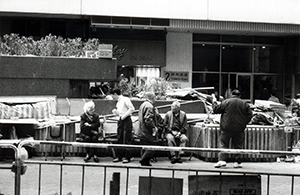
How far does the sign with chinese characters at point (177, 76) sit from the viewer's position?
78.0ft

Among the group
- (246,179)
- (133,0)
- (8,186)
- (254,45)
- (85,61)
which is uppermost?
(133,0)

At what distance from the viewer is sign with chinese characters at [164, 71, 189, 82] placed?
23.8 metres

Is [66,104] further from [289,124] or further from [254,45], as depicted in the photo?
[254,45]

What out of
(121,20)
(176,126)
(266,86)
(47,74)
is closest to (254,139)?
(176,126)

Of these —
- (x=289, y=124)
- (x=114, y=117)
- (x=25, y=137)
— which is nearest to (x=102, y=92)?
(x=114, y=117)

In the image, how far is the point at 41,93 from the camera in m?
15.0

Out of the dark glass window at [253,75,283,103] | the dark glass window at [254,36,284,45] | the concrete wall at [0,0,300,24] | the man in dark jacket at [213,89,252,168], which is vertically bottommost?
the man in dark jacket at [213,89,252,168]

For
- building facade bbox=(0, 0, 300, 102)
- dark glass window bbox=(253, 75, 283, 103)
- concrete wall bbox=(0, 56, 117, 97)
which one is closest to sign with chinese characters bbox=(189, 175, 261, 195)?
concrete wall bbox=(0, 56, 117, 97)

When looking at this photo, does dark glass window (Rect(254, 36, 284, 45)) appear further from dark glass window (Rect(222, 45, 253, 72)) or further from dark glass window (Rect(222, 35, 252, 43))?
dark glass window (Rect(222, 45, 253, 72))

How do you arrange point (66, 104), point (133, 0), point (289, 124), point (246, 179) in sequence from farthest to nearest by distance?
point (133, 0)
point (66, 104)
point (289, 124)
point (246, 179)

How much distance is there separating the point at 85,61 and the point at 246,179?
35.6ft

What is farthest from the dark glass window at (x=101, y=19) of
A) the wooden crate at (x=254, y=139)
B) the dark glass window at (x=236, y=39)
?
the wooden crate at (x=254, y=139)

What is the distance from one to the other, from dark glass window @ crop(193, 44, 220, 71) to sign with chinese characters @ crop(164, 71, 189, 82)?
865 mm

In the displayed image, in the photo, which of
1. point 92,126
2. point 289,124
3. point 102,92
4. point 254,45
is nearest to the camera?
point 92,126
